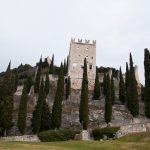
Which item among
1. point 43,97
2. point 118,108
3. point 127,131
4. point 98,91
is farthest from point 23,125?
point 98,91

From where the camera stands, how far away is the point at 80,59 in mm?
99438

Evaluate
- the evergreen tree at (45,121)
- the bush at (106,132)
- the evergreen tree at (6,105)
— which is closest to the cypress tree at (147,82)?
the bush at (106,132)

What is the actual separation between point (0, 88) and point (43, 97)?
8.24m

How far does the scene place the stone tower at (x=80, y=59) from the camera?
A: 3863 inches

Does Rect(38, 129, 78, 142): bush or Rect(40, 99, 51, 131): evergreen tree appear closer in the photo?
Rect(38, 129, 78, 142): bush

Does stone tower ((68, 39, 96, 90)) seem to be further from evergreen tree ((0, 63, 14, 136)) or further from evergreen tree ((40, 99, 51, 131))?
evergreen tree ((0, 63, 14, 136))

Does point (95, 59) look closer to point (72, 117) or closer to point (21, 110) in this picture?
point (72, 117)

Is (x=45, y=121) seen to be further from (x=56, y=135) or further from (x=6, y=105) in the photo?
(x=56, y=135)

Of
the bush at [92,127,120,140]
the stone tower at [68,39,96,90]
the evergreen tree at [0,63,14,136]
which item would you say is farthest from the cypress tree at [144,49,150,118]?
the stone tower at [68,39,96,90]

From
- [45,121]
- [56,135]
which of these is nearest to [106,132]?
[56,135]

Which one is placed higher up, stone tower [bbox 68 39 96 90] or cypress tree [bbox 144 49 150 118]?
stone tower [bbox 68 39 96 90]

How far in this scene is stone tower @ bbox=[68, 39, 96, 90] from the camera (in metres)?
98.1

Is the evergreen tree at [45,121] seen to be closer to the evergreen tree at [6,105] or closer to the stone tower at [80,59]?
the evergreen tree at [6,105]

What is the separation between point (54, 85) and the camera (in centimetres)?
9638
